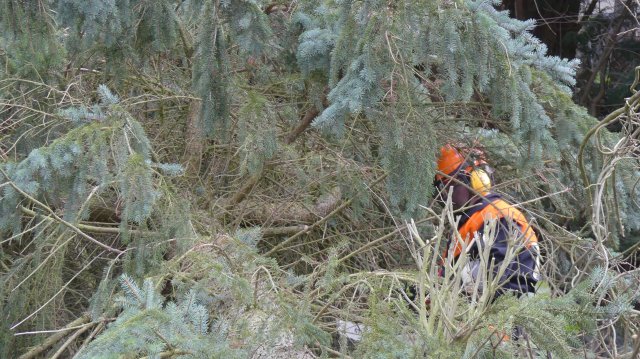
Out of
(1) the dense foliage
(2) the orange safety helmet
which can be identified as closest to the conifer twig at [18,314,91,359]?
Answer: (1) the dense foliage

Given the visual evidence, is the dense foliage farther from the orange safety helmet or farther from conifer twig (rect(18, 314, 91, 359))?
the orange safety helmet

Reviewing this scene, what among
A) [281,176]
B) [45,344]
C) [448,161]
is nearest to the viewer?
[45,344]

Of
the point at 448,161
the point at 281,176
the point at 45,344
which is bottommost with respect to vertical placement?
the point at 45,344

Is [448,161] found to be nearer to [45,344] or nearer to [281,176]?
[281,176]

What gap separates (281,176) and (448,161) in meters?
1.04

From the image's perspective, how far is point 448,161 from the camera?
464 cm

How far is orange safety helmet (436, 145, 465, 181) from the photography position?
4.61m

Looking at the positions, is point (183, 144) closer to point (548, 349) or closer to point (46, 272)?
point (46, 272)

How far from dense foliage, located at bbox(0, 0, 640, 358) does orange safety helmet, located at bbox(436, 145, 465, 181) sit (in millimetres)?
144

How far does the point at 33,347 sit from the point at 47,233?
0.56 metres

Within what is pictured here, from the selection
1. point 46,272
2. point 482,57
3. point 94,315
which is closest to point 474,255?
point 482,57

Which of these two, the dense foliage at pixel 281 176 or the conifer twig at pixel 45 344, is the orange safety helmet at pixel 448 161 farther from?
the conifer twig at pixel 45 344

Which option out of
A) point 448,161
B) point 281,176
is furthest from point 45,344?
point 448,161

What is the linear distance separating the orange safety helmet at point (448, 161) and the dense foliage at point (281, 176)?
0.14 m
